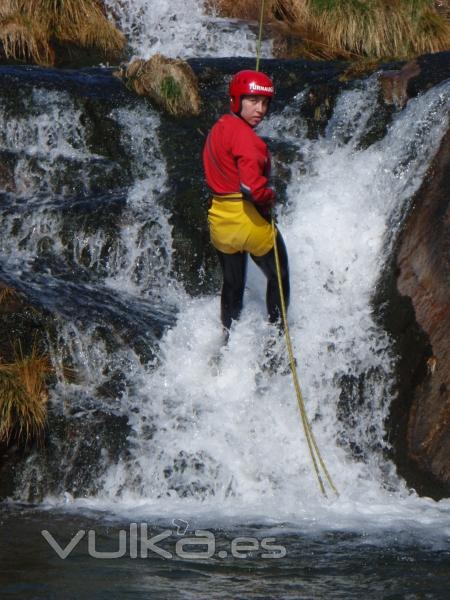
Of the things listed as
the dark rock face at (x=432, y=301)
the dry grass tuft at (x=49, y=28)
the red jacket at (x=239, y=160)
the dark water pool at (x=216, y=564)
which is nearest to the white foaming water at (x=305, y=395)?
the dark rock face at (x=432, y=301)

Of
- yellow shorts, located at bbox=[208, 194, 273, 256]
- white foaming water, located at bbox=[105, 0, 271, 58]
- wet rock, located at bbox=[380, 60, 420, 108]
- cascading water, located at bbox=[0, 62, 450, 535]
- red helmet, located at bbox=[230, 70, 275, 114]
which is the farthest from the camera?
white foaming water, located at bbox=[105, 0, 271, 58]

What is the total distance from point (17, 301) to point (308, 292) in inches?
87.5

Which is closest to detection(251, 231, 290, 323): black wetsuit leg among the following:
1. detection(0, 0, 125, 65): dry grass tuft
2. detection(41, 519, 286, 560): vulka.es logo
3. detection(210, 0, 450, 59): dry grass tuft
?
detection(41, 519, 286, 560): vulka.es logo

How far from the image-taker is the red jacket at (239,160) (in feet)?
22.3

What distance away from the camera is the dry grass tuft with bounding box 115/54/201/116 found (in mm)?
10672

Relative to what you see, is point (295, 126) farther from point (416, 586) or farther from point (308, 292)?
point (416, 586)

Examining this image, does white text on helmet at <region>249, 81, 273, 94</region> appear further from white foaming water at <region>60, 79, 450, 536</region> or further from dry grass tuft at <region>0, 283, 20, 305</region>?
dry grass tuft at <region>0, 283, 20, 305</region>

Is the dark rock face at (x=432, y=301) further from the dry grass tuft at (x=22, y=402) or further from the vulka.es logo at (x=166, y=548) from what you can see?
the dry grass tuft at (x=22, y=402)

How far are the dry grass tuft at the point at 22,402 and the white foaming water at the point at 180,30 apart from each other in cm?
696

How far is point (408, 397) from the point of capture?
23.1 ft

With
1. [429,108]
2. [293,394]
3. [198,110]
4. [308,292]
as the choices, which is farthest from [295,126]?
[293,394]

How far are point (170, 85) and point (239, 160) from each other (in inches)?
161

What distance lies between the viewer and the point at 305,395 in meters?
7.40

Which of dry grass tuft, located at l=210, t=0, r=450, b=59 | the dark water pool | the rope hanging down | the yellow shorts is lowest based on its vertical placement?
the dark water pool
